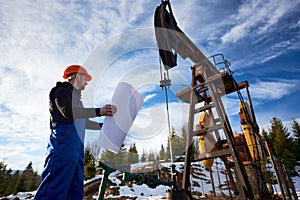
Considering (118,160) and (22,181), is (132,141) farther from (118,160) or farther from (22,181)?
(22,181)

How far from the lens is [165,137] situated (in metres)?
1.84

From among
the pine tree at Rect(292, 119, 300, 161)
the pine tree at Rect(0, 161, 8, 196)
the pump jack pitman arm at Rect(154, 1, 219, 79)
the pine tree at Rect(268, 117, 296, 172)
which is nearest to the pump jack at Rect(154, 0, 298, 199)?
the pump jack pitman arm at Rect(154, 1, 219, 79)

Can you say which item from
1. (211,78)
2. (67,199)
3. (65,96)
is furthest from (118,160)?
(211,78)

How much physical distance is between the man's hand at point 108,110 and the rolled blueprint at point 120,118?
3cm

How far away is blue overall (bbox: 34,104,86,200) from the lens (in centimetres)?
151

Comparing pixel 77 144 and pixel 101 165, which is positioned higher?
pixel 77 144

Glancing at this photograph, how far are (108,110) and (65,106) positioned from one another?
0.47 metres

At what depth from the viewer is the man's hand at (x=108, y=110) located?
1403 mm

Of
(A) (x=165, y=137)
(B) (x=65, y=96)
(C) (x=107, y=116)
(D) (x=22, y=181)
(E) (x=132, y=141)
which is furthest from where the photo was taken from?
(D) (x=22, y=181)

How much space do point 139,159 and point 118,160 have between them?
0.67ft

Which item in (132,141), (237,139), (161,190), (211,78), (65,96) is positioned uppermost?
(211,78)

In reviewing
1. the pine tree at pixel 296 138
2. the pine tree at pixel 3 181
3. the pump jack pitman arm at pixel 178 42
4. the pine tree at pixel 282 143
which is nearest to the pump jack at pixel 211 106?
the pump jack pitman arm at pixel 178 42

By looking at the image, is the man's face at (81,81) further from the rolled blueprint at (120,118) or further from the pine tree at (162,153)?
the pine tree at (162,153)

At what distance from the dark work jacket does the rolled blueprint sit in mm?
231
